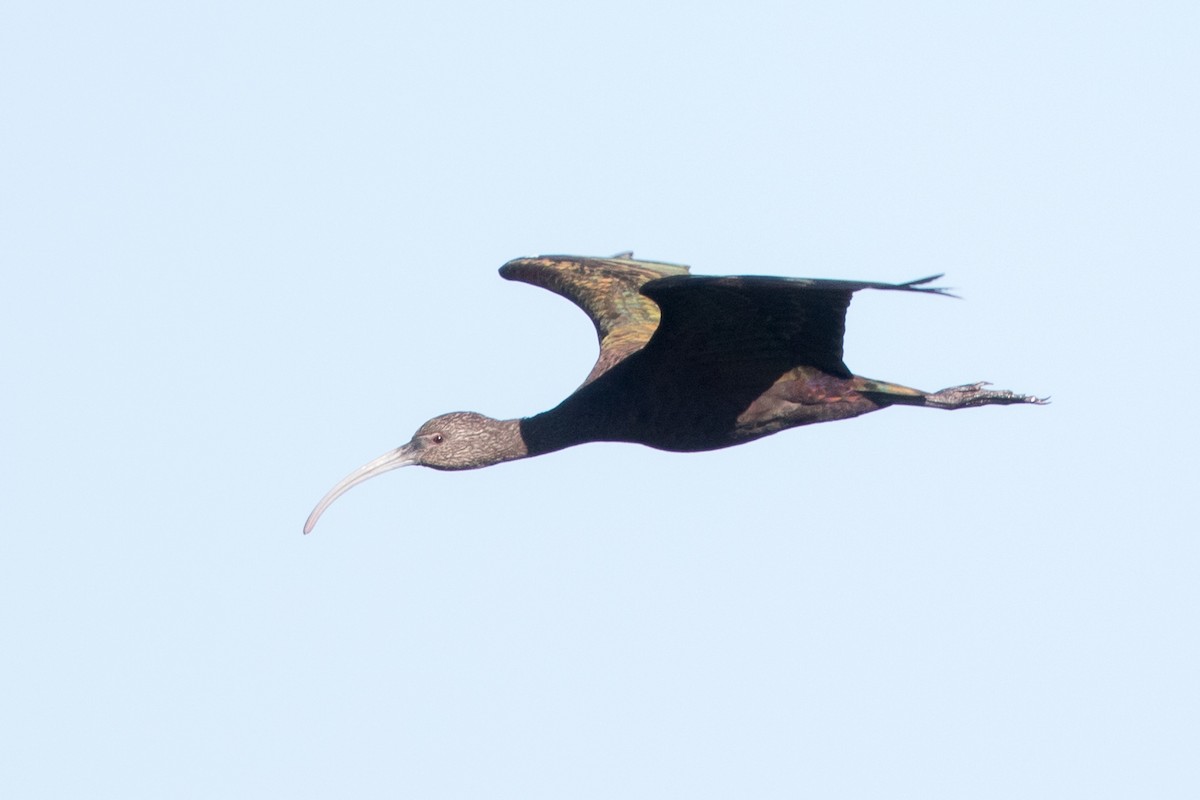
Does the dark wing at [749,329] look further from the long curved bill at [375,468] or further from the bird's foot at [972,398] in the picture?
the long curved bill at [375,468]

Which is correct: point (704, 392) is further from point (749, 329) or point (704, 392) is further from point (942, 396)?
point (942, 396)

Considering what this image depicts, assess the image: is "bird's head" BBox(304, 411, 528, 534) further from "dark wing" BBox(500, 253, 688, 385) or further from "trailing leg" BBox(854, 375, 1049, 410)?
"trailing leg" BBox(854, 375, 1049, 410)

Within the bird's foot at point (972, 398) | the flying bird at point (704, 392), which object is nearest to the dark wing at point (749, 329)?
the flying bird at point (704, 392)

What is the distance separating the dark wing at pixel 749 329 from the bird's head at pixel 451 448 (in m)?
1.49

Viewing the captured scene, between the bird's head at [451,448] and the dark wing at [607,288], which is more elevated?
the dark wing at [607,288]

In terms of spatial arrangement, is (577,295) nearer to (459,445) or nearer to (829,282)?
(459,445)

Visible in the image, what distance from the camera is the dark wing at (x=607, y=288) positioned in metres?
14.3

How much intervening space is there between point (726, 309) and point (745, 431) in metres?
1.15

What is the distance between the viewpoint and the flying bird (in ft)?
39.0

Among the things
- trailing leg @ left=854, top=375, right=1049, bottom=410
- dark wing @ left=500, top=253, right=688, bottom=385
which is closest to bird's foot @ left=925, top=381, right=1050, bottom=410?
trailing leg @ left=854, top=375, right=1049, bottom=410

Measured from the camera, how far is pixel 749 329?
39.6 feet

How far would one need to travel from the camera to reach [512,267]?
15.9 meters

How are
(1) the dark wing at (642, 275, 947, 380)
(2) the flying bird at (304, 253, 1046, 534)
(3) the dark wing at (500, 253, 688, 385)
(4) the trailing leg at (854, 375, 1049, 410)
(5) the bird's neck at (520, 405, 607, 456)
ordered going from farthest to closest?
(3) the dark wing at (500, 253, 688, 385), (5) the bird's neck at (520, 405, 607, 456), (4) the trailing leg at (854, 375, 1049, 410), (2) the flying bird at (304, 253, 1046, 534), (1) the dark wing at (642, 275, 947, 380)

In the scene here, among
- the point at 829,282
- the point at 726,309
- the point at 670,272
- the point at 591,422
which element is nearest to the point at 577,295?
the point at 670,272
